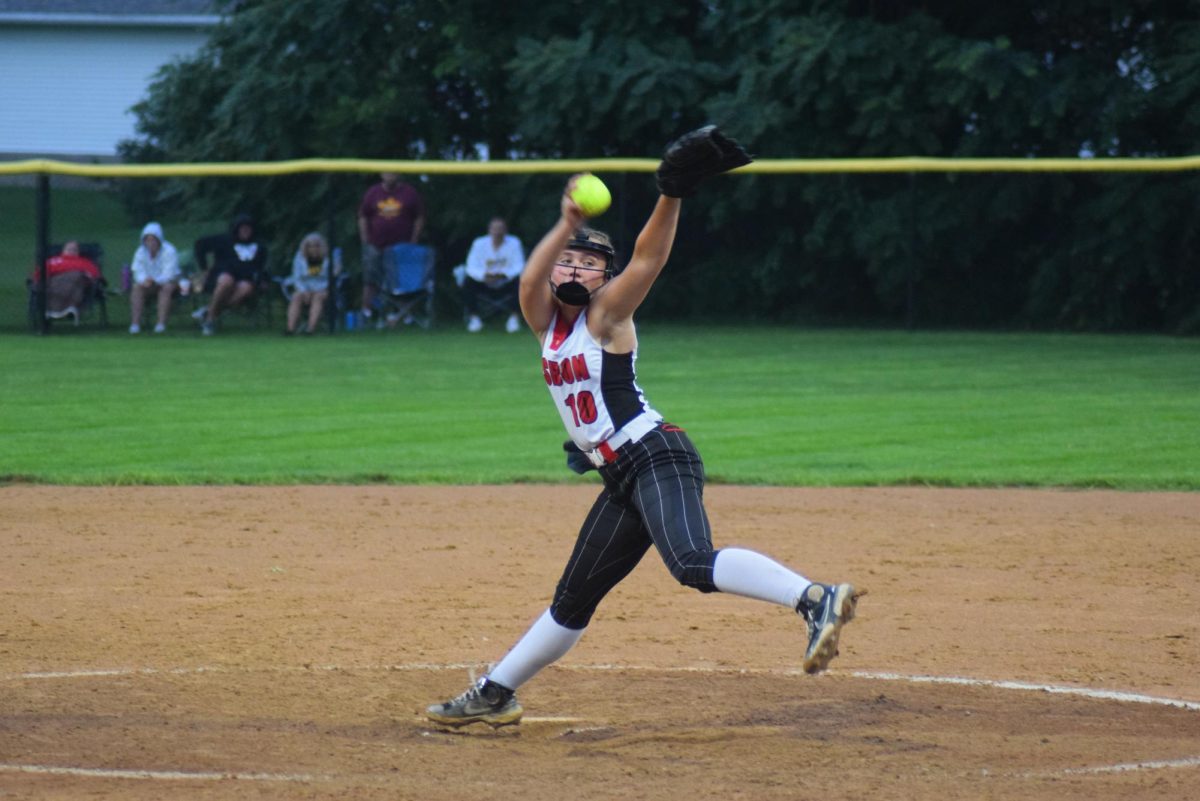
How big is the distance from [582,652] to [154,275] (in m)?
16.1

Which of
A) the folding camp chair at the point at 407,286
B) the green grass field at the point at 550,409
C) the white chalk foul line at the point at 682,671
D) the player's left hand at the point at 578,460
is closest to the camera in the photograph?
the player's left hand at the point at 578,460

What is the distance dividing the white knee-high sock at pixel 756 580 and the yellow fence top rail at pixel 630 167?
1586 centimetres

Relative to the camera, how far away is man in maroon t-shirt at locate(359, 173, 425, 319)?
2203 cm

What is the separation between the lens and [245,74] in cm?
2545

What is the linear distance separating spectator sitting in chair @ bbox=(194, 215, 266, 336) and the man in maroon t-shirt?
1426 mm

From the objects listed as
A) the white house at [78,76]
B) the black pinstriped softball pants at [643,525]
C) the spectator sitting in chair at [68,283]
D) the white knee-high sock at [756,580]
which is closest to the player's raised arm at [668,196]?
the black pinstriped softball pants at [643,525]

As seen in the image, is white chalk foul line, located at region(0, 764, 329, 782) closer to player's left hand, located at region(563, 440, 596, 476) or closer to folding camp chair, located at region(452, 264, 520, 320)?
player's left hand, located at region(563, 440, 596, 476)

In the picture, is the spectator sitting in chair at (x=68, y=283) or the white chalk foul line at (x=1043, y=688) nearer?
the white chalk foul line at (x=1043, y=688)

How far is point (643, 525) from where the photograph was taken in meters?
5.43

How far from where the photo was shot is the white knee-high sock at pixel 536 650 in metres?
5.57

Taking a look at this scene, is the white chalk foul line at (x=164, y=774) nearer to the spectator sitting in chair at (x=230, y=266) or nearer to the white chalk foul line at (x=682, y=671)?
the white chalk foul line at (x=682, y=671)

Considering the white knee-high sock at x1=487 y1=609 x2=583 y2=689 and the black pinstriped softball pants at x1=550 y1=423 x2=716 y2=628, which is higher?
the black pinstriped softball pants at x1=550 y1=423 x2=716 y2=628

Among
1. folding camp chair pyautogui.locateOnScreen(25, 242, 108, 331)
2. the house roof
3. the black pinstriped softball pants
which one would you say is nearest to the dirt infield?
the black pinstriped softball pants

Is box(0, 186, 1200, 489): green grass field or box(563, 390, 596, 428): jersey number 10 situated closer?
box(563, 390, 596, 428): jersey number 10
